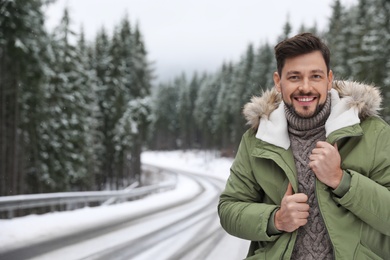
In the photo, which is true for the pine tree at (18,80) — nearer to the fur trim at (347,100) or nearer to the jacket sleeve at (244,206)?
the fur trim at (347,100)

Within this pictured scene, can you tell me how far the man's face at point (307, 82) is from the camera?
238cm

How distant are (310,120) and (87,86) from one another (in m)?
37.2

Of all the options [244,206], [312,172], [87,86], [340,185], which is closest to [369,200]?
[340,185]

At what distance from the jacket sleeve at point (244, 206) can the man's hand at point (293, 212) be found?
0.09 metres

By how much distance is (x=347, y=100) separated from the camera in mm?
2414

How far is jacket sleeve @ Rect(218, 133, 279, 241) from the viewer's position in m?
2.32

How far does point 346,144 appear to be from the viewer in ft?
7.60

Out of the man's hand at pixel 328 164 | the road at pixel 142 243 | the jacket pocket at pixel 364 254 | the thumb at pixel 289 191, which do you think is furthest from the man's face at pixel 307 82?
the road at pixel 142 243

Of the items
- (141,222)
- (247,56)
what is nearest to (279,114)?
(141,222)

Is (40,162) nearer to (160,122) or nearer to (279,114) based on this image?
(279,114)

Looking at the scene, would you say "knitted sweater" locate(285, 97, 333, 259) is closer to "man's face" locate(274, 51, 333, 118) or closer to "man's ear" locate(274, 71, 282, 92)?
"man's face" locate(274, 51, 333, 118)

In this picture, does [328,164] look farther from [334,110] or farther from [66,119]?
[66,119]

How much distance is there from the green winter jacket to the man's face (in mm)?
120

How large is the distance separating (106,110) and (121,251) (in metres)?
36.0
